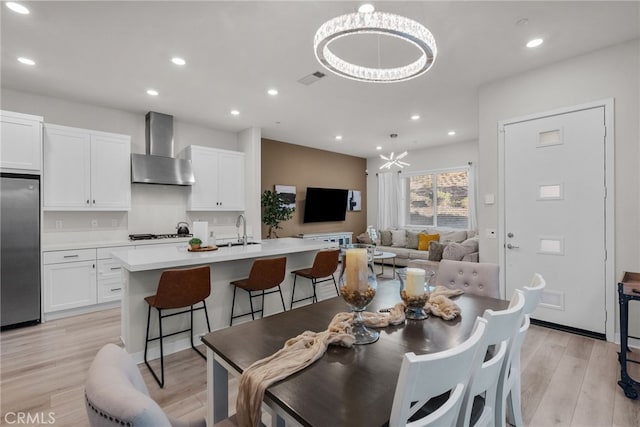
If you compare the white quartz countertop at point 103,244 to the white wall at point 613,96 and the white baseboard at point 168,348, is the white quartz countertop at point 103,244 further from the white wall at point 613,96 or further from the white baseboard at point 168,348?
the white wall at point 613,96

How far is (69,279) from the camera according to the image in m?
3.85

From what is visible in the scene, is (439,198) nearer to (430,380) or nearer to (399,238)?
(399,238)

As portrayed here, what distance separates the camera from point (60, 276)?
3.79m

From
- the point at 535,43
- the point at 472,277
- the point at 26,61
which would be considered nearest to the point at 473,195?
the point at 535,43

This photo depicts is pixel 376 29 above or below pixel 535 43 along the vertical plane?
below

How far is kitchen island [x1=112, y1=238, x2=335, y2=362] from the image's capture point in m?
2.61

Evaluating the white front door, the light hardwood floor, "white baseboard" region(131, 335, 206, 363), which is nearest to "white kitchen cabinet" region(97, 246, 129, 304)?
the light hardwood floor

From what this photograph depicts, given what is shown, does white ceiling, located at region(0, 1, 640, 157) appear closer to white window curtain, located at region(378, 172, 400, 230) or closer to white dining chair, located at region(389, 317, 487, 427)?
white dining chair, located at region(389, 317, 487, 427)

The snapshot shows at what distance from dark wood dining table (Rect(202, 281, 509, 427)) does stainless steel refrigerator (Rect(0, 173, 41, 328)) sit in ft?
12.0

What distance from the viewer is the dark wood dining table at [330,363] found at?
2.82 ft

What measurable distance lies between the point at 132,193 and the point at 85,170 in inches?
29.3

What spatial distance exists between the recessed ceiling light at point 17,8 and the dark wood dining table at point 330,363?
3030 mm

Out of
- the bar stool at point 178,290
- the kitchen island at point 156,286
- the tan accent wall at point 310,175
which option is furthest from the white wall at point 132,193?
the bar stool at point 178,290

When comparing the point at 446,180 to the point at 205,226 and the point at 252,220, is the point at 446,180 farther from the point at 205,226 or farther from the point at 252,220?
the point at 205,226
